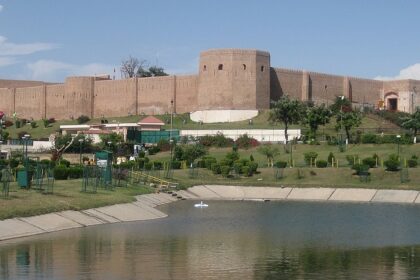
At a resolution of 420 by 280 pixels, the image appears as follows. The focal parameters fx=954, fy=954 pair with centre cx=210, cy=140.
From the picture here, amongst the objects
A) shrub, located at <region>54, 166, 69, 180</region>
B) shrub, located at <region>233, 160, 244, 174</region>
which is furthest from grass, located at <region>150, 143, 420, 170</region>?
shrub, located at <region>54, 166, 69, 180</region>

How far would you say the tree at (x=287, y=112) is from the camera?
60.8 meters

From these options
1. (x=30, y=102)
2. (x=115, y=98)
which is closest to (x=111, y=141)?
(x=115, y=98)

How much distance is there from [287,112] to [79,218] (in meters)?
36.3

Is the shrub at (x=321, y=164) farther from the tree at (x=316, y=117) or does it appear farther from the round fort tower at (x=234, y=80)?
the round fort tower at (x=234, y=80)

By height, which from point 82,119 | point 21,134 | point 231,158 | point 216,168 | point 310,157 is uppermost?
point 82,119

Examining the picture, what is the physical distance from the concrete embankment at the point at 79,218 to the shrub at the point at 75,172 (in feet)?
13.1

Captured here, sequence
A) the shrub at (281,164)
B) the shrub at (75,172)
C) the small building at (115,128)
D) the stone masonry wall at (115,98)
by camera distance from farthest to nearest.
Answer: the stone masonry wall at (115,98) < the small building at (115,128) < the shrub at (281,164) < the shrub at (75,172)

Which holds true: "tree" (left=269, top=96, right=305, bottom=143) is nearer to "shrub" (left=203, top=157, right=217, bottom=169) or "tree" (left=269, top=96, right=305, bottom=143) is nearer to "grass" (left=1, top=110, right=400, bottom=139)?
"grass" (left=1, top=110, right=400, bottom=139)

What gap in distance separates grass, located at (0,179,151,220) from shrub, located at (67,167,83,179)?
8.03 ft

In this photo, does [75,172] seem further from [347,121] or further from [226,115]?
[226,115]

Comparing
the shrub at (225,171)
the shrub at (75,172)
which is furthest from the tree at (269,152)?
the shrub at (75,172)

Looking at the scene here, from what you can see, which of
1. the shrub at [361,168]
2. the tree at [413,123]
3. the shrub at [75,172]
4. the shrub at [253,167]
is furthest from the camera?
the tree at [413,123]

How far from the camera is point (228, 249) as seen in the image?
20156 mm

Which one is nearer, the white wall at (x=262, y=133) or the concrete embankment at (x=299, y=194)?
the concrete embankment at (x=299, y=194)
